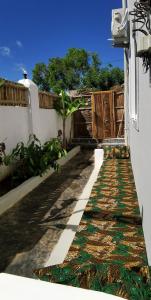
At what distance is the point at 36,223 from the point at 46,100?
262 inches

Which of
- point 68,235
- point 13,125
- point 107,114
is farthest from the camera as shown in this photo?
point 107,114

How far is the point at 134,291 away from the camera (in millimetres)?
1896

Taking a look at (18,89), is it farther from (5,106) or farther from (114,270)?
(114,270)

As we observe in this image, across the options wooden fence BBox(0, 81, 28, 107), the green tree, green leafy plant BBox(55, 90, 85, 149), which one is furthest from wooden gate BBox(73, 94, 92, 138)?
the green tree

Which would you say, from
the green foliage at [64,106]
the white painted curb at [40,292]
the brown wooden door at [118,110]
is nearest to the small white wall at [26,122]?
the green foliage at [64,106]

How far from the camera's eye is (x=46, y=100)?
11391 mm

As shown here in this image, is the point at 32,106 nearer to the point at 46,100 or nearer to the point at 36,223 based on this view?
the point at 46,100

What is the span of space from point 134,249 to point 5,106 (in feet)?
18.5

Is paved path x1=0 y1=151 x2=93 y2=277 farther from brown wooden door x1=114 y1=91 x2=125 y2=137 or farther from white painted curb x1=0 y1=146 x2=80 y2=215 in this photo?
brown wooden door x1=114 y1=91 x2=125 y2=137

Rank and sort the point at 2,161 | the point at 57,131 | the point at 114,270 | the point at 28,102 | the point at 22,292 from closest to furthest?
the point at 22,292
the point at 114,270
the point at 2,161
the point at 28,102
the point at 57,131

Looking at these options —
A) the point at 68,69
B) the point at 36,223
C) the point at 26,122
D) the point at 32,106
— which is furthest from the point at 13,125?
the point at 68,69

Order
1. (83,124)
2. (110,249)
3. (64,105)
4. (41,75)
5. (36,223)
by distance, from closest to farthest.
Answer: (110,249), (36,223), (64,105), (83,124), (41,75)

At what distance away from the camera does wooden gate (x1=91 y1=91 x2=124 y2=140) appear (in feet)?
49.1

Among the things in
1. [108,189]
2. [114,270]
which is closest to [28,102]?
[108,189]
